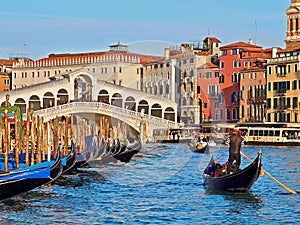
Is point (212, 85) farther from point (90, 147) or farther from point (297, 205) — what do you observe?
point (297, 205)

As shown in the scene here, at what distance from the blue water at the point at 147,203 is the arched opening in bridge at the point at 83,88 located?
15046mm

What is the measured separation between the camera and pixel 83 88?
1107 inches

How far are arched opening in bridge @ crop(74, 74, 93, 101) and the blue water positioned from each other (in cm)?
1505

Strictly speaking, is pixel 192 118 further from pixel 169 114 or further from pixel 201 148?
pixel 201 148

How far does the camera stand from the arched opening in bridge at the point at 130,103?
27.5 metres

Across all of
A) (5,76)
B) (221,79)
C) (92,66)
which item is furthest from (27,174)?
(5,76)

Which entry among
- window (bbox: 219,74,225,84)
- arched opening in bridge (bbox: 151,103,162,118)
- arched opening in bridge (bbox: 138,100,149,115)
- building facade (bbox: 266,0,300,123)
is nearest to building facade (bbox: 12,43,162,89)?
arched opening in bridge (bbox: 151,103,162,118)

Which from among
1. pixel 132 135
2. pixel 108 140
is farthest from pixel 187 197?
pixel 132 135

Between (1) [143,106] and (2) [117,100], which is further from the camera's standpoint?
(1) [143,106]

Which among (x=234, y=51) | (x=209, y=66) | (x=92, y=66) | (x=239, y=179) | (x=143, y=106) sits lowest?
(x=239, y=179)

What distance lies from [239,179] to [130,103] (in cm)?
1913

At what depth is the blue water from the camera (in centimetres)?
766

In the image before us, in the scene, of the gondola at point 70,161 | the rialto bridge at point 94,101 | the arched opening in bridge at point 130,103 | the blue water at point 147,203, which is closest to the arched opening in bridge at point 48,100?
the rialto bridge at point 94,101

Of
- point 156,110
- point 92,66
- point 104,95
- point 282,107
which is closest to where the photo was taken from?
point 282,107
